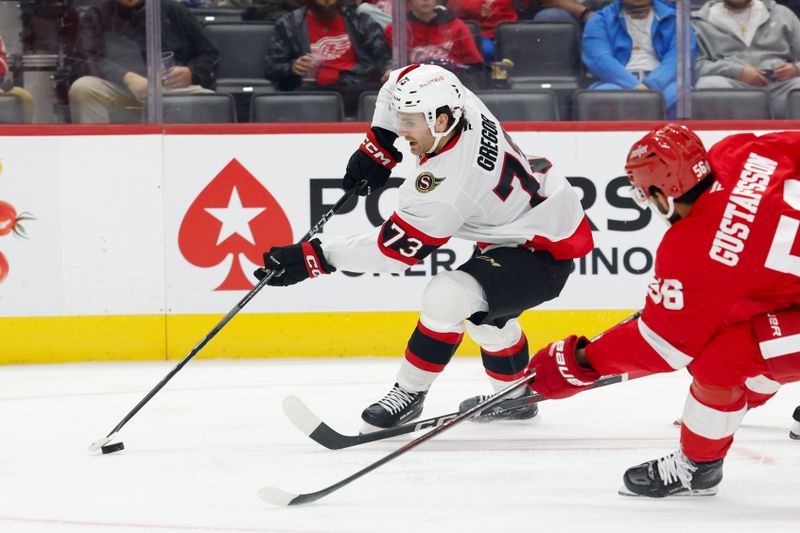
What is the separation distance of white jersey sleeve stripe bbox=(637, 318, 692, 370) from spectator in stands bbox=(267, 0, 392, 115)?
2.60m

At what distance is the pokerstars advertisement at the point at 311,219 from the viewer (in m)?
4.57

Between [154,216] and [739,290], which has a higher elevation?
[739,290]

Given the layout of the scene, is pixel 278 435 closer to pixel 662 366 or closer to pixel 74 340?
pixel 662 366

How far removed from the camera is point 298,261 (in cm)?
310

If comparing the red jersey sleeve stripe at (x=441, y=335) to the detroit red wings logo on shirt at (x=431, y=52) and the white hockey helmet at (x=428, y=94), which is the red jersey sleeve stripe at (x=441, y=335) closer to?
the white hockey helmet at (x=428, y=94)

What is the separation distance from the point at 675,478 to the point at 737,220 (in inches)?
25.2

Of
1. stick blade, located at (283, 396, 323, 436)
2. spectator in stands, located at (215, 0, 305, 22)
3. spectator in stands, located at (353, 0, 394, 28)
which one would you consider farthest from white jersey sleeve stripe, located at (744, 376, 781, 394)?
spectator in stands, located at (215, 0, 305, 22)

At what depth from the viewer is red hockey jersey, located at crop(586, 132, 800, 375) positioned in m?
2.20

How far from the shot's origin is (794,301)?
234cm

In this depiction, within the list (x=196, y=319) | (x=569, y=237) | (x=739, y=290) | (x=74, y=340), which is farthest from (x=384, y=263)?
(x=74, y=340)

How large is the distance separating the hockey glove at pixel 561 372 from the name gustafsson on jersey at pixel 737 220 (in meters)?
0.39

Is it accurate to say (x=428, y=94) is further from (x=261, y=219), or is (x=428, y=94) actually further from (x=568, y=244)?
(x=261, y=219)

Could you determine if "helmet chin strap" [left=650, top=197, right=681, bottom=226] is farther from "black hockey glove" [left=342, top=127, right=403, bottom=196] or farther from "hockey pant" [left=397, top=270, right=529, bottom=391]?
"black hockey glove" [left=342, top=127, right=403, bottom=196]

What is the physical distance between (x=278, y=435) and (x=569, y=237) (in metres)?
1.02
